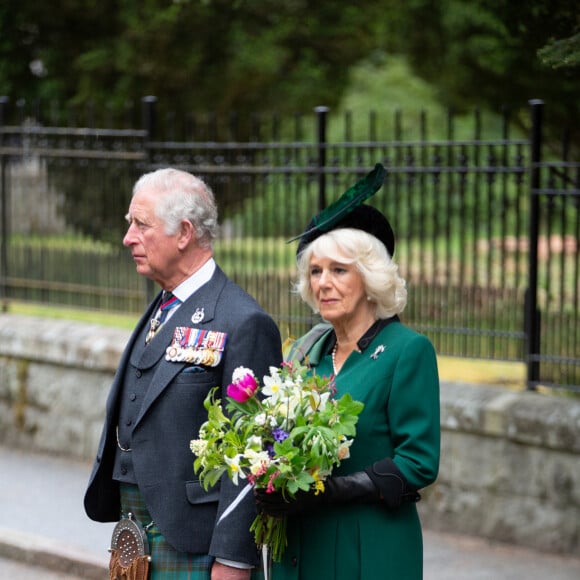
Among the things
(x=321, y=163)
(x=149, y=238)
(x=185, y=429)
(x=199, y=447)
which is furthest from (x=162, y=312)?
(x=321, y=163)

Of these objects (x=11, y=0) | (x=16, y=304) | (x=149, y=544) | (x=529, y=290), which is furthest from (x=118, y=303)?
(x=11, y=0)

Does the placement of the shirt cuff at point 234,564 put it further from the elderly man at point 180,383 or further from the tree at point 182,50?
the tree at point 182,50

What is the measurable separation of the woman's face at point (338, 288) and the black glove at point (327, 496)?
46 cm

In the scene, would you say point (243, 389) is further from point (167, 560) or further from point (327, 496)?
point (167, 560)

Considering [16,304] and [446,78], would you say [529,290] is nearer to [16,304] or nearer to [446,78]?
[446,78]

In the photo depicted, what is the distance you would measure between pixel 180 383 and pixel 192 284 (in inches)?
12.7

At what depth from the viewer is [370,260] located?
3506 mm

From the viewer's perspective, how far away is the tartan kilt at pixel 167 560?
3738mm

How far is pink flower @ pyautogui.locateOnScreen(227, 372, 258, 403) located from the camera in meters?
3.28

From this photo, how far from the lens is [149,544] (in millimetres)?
3787

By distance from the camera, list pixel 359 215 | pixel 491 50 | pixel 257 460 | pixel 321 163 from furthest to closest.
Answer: pixel 491 50 → pixel 321 163 → pixel 359 215 → pixel 257 460

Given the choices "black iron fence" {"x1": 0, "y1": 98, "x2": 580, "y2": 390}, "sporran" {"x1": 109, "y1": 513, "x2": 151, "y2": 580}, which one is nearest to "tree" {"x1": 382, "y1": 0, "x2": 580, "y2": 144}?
"black iron fence" {"x1": 0, "y1": 98, "x2": 580, "y2": 390}

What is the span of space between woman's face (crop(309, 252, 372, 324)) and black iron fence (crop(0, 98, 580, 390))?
349 cm

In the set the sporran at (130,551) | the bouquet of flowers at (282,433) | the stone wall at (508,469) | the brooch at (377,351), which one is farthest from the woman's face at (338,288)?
the stone wall at (508,469)
